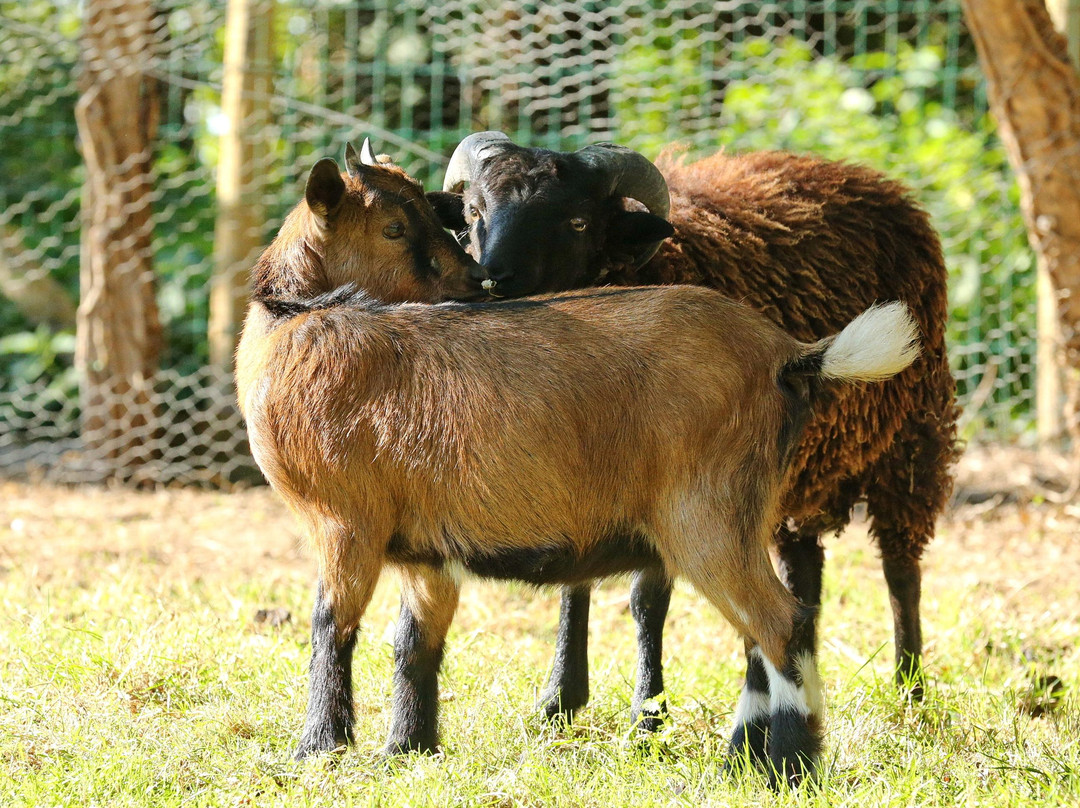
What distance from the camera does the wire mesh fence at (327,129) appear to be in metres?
8.05

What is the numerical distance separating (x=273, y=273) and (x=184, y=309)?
18.8 feet

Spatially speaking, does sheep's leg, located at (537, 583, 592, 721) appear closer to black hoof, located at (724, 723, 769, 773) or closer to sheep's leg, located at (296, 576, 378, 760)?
black hoof, located at (724, 723, 769, 773)

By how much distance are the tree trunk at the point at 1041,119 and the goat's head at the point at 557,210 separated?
226 cm

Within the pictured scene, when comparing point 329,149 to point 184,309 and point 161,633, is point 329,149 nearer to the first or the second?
point 184,309

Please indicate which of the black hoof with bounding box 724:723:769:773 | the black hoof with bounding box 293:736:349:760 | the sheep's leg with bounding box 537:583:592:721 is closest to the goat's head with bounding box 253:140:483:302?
Answer: the sheep's leg with bounding box 537:583:592:721

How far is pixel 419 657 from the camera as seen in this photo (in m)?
3.70

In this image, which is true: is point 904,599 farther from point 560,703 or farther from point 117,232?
point 117,232

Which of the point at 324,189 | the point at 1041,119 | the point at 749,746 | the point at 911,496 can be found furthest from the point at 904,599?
the point at 324,189

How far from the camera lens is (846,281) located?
181 inches

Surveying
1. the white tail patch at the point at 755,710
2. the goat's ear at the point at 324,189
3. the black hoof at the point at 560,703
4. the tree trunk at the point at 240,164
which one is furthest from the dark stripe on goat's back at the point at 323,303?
the tree trunk at the point at 240,164

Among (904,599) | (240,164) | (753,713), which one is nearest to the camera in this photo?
(753,713)

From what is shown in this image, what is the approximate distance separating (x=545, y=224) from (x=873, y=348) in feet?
4.88

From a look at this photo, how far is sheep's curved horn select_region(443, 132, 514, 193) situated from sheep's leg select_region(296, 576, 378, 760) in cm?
184

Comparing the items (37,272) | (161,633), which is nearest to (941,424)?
(161,633)
